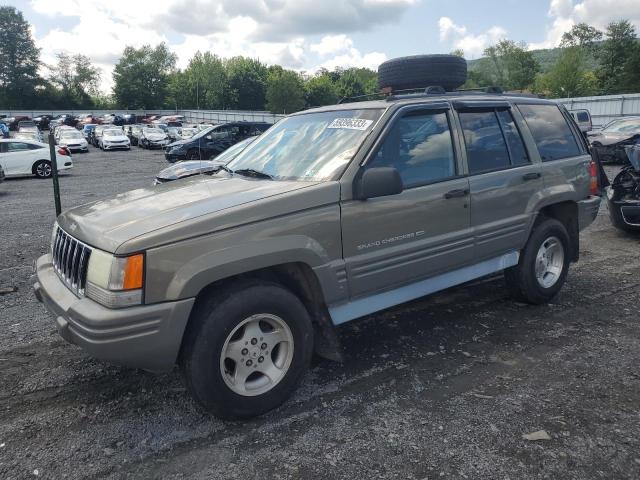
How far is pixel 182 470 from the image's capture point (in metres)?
2.67

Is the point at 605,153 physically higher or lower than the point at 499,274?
higher

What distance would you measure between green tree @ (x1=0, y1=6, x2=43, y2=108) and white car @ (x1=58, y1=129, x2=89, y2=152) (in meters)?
59.9

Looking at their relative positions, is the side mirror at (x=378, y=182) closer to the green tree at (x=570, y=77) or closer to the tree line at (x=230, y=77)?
the tree line at (x=230, y=77)

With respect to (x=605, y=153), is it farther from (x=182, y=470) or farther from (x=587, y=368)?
(x=182, y=470)

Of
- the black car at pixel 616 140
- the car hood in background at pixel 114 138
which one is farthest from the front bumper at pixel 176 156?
the black car at pixel 616 140

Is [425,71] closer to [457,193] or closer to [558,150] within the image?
[558,150]


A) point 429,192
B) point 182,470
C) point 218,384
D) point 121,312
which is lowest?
point 182,470

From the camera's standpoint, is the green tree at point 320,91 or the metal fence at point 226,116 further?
the green tree at point 320,91

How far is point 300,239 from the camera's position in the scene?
310 centimetres

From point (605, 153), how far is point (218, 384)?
16918mm

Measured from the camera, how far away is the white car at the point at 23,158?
16953 millimetres

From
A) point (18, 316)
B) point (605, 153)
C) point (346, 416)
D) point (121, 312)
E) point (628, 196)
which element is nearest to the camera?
point (121, 312)

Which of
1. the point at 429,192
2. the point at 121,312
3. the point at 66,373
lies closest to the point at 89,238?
the point at 121,312

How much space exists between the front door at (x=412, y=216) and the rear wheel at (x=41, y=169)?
1714cm
